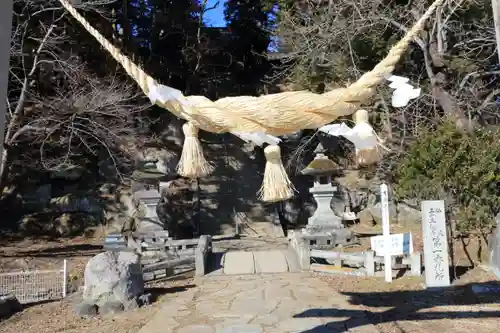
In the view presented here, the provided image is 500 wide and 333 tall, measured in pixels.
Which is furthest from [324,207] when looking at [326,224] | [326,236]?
[326,236]

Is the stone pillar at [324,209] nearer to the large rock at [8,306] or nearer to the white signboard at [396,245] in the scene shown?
the white signboard at [396,245]

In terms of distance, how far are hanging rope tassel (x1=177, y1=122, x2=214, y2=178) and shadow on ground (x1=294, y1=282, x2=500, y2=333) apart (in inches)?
114

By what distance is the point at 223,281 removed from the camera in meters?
9.06

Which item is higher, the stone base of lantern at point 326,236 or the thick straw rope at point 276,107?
the thick straw rope at point 276,107

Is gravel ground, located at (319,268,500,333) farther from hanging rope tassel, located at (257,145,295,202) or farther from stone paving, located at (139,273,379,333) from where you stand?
hanging rope tassel, located at (257,145,295,202)

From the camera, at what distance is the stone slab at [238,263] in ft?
33.1

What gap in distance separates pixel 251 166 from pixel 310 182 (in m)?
2.95

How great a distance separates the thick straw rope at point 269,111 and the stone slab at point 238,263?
6.70 m

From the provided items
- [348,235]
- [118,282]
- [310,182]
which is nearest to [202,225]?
[310,182]

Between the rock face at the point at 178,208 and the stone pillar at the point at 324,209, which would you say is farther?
the rock face at the point at 178,208

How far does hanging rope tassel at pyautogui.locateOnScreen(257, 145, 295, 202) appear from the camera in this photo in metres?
3.69

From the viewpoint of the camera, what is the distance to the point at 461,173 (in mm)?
8242

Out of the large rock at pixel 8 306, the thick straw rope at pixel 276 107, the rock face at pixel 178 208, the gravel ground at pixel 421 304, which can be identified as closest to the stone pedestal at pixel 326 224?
the gravel ground at pixel 421 304

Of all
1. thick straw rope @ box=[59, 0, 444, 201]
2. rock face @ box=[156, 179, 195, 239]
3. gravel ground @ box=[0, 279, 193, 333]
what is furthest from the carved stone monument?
thick straw rope @ box=[59, 0, 444, 201]
